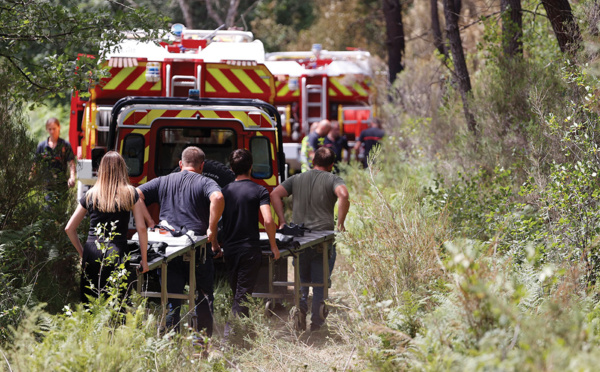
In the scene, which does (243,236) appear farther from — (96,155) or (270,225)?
(96,155)

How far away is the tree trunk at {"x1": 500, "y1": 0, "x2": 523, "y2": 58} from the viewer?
9.52m

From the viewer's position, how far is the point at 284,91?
14953mm

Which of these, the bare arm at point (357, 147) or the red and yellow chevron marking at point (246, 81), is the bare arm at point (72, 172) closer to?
the red and yellow chevron marking at point (246, 81)

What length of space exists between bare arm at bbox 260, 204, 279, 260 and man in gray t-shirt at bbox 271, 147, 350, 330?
0.71 m

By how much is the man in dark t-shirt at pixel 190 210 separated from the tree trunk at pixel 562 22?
12.0ft

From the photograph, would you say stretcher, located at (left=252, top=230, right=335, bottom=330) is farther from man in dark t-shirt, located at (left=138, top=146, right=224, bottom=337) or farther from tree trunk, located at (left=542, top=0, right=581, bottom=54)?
tree trunk, located at (left=542, top=0, right=581, bottom=54)

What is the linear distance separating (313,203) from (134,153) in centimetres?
182

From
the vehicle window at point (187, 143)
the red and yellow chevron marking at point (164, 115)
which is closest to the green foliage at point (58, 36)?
the red and yellow chevron marking at point (164, 115)

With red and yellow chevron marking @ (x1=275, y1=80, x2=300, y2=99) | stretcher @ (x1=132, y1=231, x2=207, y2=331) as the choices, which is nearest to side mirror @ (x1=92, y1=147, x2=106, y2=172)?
stretcher @ (x1=132, y1=231, x2=207, y2=331)

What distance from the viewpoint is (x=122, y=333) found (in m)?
4.37

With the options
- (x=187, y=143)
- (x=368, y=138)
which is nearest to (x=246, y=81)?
(x=187, y=143)

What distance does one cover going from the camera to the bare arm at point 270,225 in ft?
21.4

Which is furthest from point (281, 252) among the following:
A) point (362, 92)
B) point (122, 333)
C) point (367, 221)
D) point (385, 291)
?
point (362, 92)

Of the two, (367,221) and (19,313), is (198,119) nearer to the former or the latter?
(367,221)
